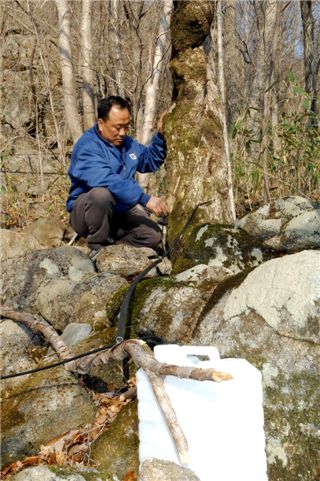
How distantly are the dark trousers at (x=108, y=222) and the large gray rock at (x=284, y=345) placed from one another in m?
2.56

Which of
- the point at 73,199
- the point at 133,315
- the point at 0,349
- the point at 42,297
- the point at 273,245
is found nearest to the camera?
the point at 133,315

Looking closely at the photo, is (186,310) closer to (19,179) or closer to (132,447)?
(132,447)

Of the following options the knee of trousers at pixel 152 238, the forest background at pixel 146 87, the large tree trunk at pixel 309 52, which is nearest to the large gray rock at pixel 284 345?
A: the forest background at pixel 146 87

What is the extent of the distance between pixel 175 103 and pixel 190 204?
942 mm

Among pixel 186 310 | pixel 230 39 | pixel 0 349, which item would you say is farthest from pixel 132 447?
pixel 230 39

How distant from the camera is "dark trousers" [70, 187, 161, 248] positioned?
478cm

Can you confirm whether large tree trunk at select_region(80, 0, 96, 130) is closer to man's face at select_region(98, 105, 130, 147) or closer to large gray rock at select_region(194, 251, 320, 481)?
man's face at select_region(98, 105, 130, 147)

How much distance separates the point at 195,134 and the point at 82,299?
176 centimetres

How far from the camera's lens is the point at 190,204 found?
14.5ft

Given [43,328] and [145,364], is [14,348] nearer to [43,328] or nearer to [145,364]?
[43,328]

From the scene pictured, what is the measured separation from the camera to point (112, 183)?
15.6 feet

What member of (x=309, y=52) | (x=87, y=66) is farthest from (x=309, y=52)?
(x=87, y=66)

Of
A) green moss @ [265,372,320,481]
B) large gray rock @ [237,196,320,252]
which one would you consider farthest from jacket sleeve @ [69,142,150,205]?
green moss @ [265,372,320,481]

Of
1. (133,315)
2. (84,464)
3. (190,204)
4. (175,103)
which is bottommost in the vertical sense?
(84,464)
